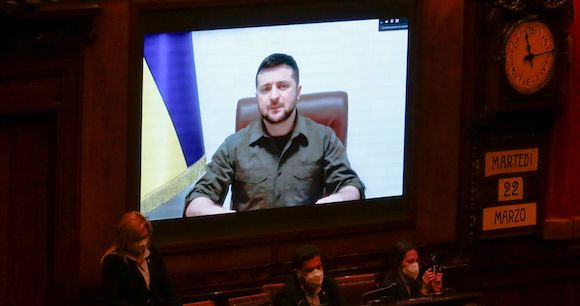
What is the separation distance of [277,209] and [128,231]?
5.44 feet

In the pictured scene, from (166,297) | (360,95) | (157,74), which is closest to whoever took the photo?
(166,297)

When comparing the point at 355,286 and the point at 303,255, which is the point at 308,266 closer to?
the point at 303,255

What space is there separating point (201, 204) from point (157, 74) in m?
0.86

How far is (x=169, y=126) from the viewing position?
382 inches

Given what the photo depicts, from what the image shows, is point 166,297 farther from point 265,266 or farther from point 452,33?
point 452,33

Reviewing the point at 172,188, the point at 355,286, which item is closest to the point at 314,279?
the point at 355,286

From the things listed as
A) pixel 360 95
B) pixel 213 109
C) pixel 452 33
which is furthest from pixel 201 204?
pixel 452 33

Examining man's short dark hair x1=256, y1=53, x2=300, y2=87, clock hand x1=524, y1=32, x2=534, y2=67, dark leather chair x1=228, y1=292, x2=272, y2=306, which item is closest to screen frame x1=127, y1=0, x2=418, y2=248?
man's short dark hair x1=256, y1=53, x2=300, y2=87

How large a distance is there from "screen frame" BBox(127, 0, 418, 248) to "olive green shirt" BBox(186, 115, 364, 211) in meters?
0.10

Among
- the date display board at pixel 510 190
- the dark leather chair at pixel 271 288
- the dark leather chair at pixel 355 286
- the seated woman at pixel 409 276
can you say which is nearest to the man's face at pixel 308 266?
the dark leather chair at pixel 271 288

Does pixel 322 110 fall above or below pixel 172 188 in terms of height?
above

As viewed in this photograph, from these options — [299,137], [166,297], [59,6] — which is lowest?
A: [166,297]

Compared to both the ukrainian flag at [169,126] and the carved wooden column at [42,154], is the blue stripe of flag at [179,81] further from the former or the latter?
the carved wooden column at [42,154]

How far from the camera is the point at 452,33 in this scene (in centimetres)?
1062
